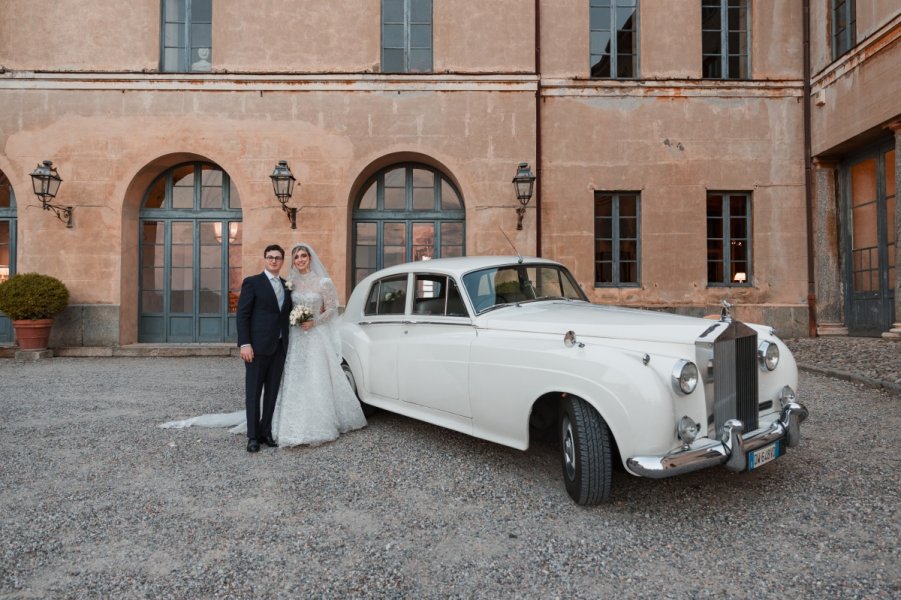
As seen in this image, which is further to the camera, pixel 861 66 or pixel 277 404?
pixel 861 66

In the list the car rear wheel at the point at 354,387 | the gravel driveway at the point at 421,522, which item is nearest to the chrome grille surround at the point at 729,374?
the gravel driveway at the point at 421,522

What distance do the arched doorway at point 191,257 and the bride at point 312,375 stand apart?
22.2ft

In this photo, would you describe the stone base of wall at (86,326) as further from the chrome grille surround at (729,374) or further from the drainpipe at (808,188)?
the drainpipe at (808,188)

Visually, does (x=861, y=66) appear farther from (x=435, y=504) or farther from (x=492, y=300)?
(x=435, y=504)

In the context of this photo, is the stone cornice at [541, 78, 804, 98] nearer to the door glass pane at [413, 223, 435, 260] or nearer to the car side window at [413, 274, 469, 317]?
the door glass pane at [413, 223, 435, 260]

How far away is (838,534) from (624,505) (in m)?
1.08

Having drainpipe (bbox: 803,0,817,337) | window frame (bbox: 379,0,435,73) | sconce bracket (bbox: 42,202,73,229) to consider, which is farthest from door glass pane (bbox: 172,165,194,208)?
drainpipe (bbox: 803,0,817,337)

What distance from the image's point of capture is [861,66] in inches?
344

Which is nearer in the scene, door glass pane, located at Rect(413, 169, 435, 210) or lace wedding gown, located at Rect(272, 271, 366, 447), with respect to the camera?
lace wedding gown, located at Rect(272, 271, 366, 447)

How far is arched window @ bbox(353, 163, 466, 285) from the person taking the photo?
10523 mm

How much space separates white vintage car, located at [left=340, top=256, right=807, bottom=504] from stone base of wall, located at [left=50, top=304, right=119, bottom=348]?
8.26 meters

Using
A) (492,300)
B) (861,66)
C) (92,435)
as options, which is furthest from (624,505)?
(861,66)

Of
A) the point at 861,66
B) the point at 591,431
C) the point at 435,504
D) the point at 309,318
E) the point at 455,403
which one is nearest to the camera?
the point at 591,431

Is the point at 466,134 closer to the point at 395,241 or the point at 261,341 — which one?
the point at 395,241
